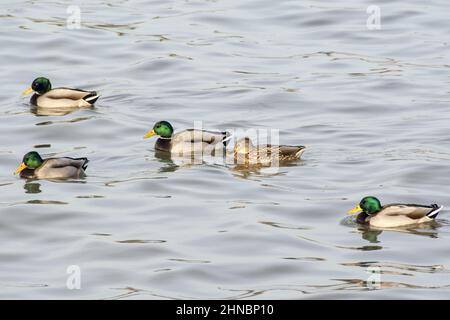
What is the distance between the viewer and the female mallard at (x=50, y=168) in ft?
60.3

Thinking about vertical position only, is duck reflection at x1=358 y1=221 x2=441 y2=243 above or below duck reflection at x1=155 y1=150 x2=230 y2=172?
below

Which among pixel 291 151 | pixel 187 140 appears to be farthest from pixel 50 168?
pixel 291 151

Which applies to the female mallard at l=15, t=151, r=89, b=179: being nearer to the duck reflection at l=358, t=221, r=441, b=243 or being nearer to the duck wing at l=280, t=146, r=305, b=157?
the duck wing at l=280, t=146, r=305, b=157

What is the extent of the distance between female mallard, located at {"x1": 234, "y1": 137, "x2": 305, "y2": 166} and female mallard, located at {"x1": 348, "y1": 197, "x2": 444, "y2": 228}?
2.81 meters

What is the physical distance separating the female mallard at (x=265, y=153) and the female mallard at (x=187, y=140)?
1.70 ft

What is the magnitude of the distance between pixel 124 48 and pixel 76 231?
1047 cm

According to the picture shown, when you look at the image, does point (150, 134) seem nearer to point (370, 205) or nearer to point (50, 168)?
point (50, 168)

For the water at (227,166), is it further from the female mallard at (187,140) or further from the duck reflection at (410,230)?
the female mallard at (187,140)

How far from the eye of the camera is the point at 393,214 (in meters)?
16.3

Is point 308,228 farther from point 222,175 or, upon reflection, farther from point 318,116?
point 318,116

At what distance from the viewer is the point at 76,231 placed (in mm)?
16266

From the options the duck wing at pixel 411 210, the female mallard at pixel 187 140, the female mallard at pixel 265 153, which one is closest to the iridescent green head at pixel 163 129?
the female mallard at pixel 187 140

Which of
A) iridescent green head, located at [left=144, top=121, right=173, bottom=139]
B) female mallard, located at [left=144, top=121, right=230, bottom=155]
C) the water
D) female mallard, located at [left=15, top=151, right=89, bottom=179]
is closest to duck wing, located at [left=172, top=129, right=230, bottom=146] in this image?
female mallard, located at [left=144, top=121, right=230, bottom=155]

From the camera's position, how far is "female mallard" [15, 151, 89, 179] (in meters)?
18.4
